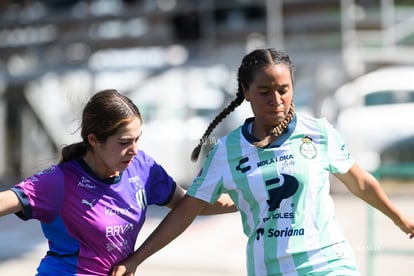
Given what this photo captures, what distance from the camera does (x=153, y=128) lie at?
17.2m

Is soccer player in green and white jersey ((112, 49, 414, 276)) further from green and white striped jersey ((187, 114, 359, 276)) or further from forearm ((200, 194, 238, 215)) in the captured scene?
forearm ((200, 194, 238, 215))

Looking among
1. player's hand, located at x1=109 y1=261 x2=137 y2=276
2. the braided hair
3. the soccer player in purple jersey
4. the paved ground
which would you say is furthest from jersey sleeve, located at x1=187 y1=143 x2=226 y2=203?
the paved ground

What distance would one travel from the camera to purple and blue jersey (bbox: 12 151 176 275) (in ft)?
9.18

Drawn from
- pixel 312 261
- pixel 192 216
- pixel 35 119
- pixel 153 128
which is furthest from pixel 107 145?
pixel 35 119

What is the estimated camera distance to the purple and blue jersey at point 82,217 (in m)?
2.80

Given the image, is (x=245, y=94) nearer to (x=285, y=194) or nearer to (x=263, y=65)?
(x=263, y=65)

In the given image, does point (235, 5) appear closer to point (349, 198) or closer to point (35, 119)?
point (349, 198)

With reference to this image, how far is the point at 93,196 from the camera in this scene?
2.87 metres

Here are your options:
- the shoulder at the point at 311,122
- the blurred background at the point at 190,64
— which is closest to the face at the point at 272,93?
the shoulder at the point at 311,122

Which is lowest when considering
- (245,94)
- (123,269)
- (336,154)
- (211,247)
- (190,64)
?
(211,247)

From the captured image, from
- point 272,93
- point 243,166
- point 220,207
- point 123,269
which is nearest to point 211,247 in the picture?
point 220,207

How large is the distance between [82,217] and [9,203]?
0.93 feet

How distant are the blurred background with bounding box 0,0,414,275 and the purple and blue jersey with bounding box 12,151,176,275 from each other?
30.1ft

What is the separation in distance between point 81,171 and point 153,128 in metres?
14.3
